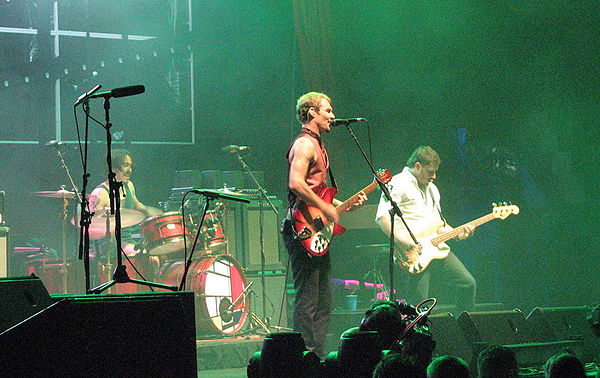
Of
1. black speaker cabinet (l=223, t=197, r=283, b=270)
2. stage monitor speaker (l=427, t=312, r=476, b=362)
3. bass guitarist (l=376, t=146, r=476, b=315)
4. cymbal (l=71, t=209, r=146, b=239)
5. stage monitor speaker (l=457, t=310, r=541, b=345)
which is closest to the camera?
stage monitor speaker (l=427, t=312, r=476, b=362)

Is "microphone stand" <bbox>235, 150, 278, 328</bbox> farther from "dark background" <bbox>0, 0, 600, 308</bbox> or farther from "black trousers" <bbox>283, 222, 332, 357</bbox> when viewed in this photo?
"black trousers" <bbox>283, 222, 332, 357</bbox>

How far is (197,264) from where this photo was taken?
830cm

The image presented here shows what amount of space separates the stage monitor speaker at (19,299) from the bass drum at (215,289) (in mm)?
4831

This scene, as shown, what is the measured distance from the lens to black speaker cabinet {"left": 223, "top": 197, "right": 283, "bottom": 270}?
351 inches

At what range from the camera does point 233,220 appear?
9.00 meters

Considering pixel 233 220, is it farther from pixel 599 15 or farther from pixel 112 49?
pixel 599 15

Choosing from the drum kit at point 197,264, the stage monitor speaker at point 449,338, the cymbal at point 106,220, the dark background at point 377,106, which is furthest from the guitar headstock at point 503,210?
the cymbal at point 106,220

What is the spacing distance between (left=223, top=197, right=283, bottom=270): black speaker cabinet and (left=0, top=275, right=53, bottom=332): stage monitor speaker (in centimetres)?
553

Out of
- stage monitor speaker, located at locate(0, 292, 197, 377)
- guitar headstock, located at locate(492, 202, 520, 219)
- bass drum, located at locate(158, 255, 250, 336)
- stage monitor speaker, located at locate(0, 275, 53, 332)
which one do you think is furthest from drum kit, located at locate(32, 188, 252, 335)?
stage monitor speaker, located at locate(0, 292, 197, 377)

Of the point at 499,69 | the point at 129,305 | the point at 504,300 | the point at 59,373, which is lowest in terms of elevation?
the point at 504,300

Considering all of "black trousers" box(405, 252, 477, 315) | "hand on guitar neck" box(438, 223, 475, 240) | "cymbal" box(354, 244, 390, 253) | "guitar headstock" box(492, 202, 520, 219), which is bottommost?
"black trousers" box(405, 252, 477, 315)

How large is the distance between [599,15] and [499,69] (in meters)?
1.34

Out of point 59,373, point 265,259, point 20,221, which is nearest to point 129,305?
point 59,373

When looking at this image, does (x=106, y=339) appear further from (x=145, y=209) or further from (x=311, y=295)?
(x=145, y=209)
